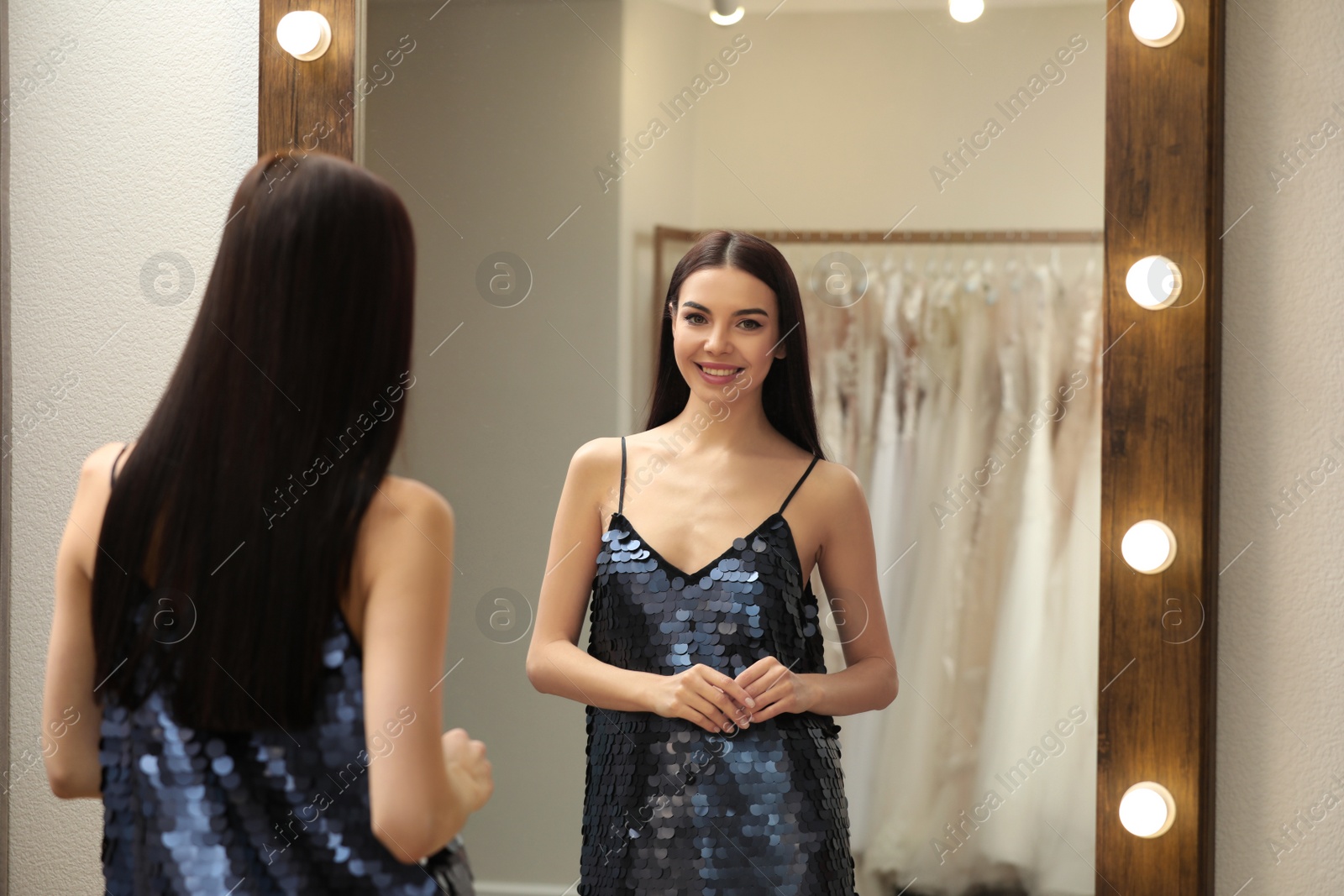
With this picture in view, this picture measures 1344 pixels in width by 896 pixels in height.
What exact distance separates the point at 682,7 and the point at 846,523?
66 centimetres

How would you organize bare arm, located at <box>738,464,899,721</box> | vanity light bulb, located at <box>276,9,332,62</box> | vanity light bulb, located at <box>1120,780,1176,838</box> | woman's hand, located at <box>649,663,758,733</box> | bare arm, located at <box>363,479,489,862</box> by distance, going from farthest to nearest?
vanity light bulb, located at <box>276,9,332,62</box>, vanity light bulb, located at <box>1120,780,1176,838</box>, bare arm, located at <box>738,464,899,721</box>, woman's hand, located at <box>649,663,758,733</box>, bare arm, located at <box>363,479,489,862</box>

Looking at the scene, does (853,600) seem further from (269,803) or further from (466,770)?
(269,803)

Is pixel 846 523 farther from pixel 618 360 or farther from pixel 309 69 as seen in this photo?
pixel 309 69

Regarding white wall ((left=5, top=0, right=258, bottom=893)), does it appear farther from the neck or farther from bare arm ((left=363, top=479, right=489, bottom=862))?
bare arm ((left=363, top=479, right=489, bottom=862))

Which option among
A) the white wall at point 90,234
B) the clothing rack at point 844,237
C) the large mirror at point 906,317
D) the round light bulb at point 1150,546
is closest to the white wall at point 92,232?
the white wall at point 90,234

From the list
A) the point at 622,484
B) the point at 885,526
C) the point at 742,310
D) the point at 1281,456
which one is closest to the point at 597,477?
the point at 622,484

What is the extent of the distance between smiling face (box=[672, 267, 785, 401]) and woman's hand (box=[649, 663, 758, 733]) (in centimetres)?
30

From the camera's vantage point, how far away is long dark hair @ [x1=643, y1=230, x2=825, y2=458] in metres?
1.21

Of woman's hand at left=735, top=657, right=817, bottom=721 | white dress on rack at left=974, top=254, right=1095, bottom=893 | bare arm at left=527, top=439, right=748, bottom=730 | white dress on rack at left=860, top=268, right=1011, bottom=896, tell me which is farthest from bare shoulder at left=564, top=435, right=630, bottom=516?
white dress on rack at left=974, top=254, right=1095, bottom=893

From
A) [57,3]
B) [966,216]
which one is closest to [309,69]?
[57,3]

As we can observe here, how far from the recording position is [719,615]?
1.15 meters

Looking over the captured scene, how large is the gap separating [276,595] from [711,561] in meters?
0.53

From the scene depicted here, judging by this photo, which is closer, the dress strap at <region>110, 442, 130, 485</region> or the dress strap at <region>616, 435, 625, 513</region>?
the dress strap at <region>110, 442, 130, 485</region>

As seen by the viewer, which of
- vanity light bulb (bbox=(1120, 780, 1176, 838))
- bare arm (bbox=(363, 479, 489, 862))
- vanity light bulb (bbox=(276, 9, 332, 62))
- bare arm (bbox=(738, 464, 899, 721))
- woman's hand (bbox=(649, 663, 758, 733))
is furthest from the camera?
vanity light bulb (bbox=(276, 9, 332, 62))
